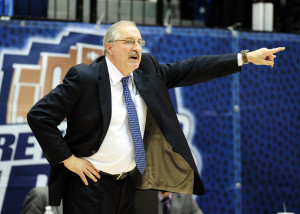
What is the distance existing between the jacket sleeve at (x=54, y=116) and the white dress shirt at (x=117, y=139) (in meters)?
0.18

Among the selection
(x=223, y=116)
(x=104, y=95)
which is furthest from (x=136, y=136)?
(x=223, y=116)

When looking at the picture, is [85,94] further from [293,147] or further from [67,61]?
[293,147]

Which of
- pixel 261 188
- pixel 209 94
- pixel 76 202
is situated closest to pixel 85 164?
pixel 76 202

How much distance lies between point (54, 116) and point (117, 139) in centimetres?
35

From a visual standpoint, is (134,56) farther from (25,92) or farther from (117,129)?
(25,92)

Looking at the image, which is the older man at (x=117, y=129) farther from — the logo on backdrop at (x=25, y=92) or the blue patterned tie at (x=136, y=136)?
the logo on backdrop at (x=25, y=92)

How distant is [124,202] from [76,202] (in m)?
0.26

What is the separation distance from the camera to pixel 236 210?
503 cm

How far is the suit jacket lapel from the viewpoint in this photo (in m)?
2.62

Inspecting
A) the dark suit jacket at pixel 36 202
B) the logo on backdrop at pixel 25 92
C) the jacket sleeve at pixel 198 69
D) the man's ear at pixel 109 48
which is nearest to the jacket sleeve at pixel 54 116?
the man's ear at pixel 109 48

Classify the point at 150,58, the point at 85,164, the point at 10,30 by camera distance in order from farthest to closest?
1. the point at 10,30
2. the point at 150,58
3. the point at 85,164

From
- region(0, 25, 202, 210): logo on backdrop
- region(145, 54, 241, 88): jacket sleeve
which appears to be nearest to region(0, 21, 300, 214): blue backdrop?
region(0, 25, 202, 210): logo on backdrop

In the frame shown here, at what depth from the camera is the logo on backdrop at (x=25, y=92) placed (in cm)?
453

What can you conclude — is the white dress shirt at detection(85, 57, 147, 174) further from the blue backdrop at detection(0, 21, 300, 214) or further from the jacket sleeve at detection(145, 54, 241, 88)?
the blue backdrop at detection(0, 21, 300, 214)
